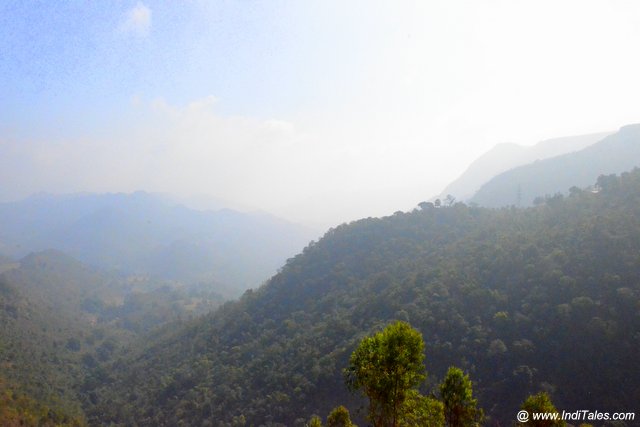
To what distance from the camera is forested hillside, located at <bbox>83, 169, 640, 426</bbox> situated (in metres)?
42.2

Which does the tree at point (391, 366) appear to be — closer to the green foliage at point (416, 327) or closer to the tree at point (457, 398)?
the tree at point (457, 398)

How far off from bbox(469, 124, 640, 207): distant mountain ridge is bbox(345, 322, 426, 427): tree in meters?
119

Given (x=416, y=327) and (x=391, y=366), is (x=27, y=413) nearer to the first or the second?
(x=416, y=327)

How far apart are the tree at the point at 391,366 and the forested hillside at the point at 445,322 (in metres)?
26.8

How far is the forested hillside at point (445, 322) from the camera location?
4219 cm

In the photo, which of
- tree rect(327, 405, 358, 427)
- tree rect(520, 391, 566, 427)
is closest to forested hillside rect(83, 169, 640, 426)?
tree rect(327, 405, 358, 427)

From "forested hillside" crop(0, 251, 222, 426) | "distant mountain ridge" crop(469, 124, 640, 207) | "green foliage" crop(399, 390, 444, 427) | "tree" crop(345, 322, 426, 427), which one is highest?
"distant mountain ridge" crop(469, 124, 640, 207)

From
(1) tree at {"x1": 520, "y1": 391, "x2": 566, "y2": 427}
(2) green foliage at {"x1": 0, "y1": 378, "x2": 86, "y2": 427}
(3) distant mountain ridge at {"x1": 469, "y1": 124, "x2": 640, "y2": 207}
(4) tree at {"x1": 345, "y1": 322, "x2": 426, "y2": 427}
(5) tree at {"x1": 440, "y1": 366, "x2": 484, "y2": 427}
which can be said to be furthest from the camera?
Answer: (3) distant mountain ridge at {"x1": 469, "y1": 124, "x2": 640, "y2": 207}

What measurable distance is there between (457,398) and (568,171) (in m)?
143

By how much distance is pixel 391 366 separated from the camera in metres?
19.3

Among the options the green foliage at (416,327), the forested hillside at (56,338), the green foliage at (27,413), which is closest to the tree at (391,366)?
the green foliage at (416,327)

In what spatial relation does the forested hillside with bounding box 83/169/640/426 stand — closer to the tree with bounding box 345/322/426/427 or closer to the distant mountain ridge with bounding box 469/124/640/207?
the tree with bounding box 345/322/426/427

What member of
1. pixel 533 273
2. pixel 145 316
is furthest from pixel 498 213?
pixel 145 316

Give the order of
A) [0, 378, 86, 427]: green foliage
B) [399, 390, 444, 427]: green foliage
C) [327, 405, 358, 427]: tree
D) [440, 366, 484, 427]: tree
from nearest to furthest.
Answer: [440, 366, 484, 427]: tree
[399, 390, 444, 427]: green foliage
[327, 405, 358, 427]: tree
[0, 378, 86, 427]: green foliage
